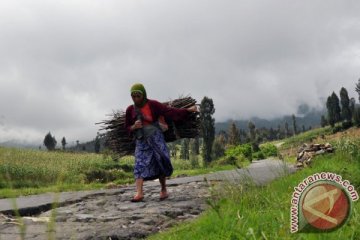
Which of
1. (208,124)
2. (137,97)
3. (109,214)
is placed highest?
(208,124)

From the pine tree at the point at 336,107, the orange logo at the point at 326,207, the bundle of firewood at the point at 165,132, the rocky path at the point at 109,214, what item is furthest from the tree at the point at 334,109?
the orange logo at the point at 326,207

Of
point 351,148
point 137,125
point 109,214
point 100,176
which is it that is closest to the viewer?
point 109,214

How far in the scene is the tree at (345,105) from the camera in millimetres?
107037

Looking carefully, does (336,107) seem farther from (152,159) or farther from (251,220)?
(251,220)

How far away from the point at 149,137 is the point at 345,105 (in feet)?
361

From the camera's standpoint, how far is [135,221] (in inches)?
231

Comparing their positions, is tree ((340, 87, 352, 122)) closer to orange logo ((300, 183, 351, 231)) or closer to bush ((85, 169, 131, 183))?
bush ((85, 169, 131, 183))

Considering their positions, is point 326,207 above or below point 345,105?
below

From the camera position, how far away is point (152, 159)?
809cm

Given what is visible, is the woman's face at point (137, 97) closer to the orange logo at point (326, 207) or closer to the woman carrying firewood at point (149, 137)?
the woman carrying firewood at point (149, 137)

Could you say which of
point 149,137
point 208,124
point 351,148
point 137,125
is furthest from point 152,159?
point 208,124

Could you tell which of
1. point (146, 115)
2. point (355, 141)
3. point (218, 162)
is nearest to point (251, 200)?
point (146, 115)

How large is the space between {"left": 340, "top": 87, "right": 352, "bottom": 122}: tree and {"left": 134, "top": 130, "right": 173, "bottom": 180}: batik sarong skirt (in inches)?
4111

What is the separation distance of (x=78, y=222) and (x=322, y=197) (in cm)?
488
